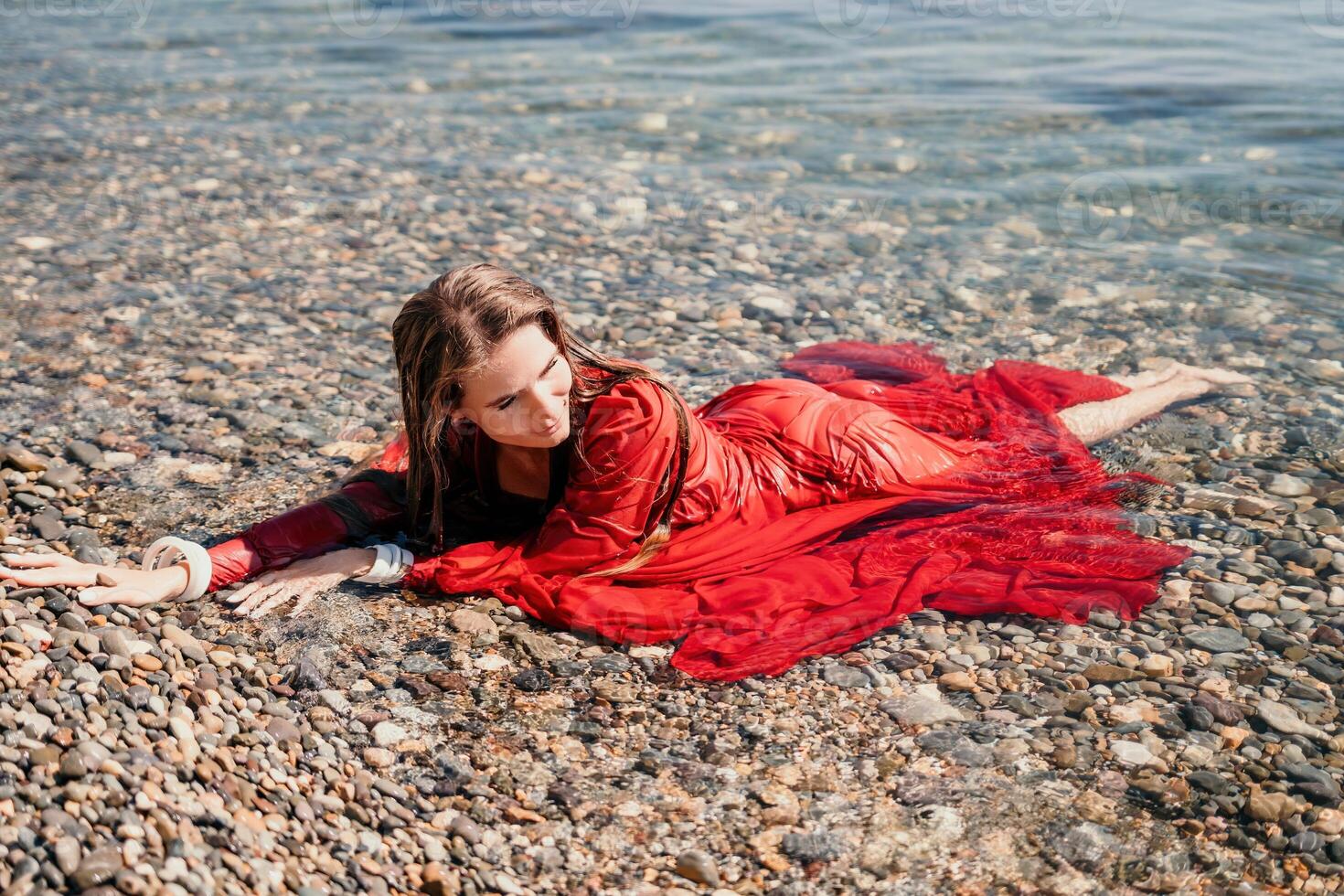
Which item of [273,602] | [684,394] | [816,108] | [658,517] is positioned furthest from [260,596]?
[816,108]

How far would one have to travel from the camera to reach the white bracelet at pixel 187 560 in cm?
564

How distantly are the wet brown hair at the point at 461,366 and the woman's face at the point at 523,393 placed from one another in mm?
52

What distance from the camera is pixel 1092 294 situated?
9.62m

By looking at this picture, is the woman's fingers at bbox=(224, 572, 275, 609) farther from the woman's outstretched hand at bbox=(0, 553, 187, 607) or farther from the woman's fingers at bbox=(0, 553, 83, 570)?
the woman's fingers at bbox=(0, 553, 83, 570)

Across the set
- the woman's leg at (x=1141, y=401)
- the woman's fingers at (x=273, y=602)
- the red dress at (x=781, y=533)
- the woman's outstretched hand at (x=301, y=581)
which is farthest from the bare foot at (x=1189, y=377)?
the woman's fingers at (x=273, y=602)

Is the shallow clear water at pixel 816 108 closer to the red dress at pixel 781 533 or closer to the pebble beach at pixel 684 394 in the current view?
the pebble beach at pixel 684 394

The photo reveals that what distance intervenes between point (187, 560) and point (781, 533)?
2.77 metres

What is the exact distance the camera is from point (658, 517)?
19.0 feet

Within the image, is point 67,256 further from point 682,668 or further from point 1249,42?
point 1249,42

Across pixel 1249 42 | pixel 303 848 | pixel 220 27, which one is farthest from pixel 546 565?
pixel 220 27

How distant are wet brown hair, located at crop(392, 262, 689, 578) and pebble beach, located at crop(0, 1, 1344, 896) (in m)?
0.59

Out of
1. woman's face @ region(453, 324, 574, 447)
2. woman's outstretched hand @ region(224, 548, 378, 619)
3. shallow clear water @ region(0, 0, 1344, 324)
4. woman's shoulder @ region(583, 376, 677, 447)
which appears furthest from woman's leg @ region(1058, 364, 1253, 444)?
woman's outstretched hand @ region(224, 548, 378, 619)

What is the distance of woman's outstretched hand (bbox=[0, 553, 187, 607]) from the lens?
5.36m

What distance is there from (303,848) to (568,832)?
94cm
